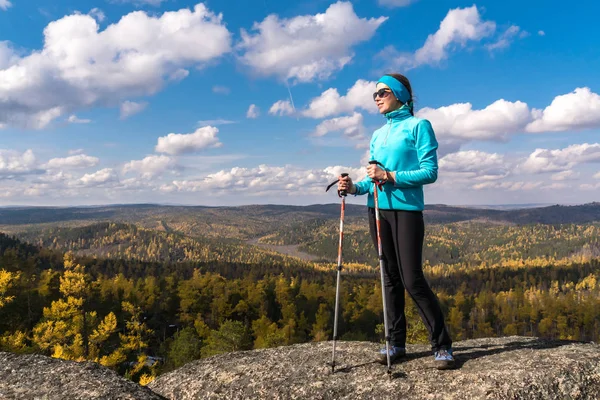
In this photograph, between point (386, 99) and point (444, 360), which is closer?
point (444, 360)

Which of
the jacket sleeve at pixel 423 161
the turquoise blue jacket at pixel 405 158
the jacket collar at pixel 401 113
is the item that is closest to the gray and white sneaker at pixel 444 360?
the turquoise blue jacket at pixel 405 158

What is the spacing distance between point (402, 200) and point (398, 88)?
71.4 inches

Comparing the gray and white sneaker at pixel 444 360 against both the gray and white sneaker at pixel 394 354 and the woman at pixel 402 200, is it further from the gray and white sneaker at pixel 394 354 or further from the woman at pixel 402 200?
the gray and white sneaker at pixel 394 354

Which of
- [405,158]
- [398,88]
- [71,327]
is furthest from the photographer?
[71,327]

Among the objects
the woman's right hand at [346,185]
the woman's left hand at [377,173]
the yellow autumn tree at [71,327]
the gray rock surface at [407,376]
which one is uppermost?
the woman's left hand at [377,173]

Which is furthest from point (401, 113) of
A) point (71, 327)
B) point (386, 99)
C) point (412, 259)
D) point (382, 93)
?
point (71, 327)

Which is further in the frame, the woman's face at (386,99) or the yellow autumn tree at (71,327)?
the yellow autumn tree at (71,327)

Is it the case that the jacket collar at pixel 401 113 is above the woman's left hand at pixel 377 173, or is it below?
above

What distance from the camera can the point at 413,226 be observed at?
5.49 metres

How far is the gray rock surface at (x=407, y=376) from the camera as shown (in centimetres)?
465

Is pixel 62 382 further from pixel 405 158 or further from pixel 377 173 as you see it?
pixel 405 158

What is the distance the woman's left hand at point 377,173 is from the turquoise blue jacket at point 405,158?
196 millimetres

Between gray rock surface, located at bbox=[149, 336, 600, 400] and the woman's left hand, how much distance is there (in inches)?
111

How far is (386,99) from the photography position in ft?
19.5
